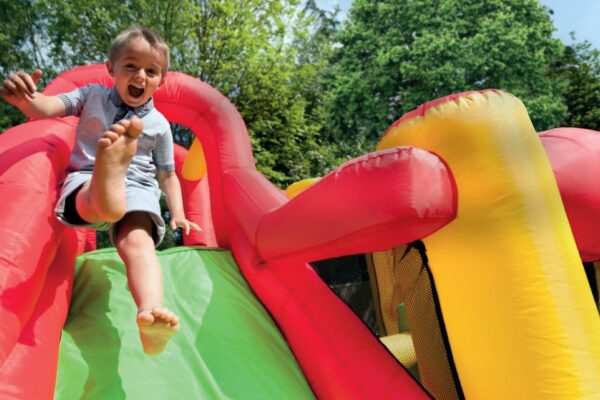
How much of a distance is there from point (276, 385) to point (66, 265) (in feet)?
2.81

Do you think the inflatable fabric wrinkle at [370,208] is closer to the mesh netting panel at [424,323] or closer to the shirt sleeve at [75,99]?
the mesh netting panel at [424,323]

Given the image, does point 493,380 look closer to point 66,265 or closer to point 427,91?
point 66,265

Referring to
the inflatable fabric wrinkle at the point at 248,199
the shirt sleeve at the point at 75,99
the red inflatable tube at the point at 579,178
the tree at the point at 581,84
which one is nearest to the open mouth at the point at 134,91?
the shirt sleeve at the point at 75,99

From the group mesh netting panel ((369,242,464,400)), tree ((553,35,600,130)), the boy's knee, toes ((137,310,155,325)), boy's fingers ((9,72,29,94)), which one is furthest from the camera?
tree ((553,35,600,130))

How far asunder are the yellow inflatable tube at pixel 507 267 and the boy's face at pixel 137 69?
2.90 feet

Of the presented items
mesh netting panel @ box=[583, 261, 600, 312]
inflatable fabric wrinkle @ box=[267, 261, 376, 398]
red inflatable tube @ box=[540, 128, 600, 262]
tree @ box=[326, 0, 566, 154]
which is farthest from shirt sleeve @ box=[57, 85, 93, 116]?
tree @ box=[326, 0, 566, 154]

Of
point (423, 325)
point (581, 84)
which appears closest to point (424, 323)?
point (423, 325)

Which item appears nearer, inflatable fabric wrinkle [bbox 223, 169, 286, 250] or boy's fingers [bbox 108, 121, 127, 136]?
boy's fingers [bbox 108, 121, 127, 136]

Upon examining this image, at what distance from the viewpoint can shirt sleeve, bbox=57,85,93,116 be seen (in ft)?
5.44

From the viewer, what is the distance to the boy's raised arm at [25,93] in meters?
1.42

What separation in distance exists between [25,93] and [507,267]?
1.46 metres

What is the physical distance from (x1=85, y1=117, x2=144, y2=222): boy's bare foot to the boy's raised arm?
377mm

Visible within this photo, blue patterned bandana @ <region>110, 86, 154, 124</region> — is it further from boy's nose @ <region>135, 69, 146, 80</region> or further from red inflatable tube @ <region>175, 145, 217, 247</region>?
red inflatable tube @ <region>175, 145, 217, 247</region>

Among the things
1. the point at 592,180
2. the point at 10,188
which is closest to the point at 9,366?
the point at 10,188
